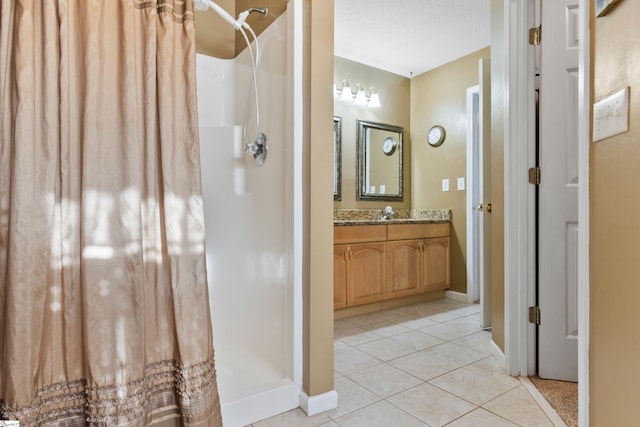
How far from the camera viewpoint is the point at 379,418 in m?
1.46

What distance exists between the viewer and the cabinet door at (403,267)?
10.2ft

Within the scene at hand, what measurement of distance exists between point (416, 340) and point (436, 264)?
1.20m

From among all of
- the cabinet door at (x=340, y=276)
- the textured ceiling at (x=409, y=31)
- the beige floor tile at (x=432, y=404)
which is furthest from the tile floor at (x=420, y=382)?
the textured ceiling at (x=409, y=31)

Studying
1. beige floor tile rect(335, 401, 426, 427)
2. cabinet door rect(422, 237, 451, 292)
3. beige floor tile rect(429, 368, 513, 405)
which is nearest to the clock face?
cabinet door rect(422, 237, 451, 292)

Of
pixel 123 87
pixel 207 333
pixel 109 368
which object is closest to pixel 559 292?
pixel 207 333

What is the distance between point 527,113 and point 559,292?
908 mm

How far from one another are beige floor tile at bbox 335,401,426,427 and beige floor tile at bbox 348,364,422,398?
0.43 ft

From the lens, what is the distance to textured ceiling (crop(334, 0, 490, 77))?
2.70 metres

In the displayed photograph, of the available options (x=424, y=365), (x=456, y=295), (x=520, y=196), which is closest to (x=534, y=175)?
(x=520, y=196)

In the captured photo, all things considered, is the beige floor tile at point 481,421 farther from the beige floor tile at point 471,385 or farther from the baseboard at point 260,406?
the baseboard at point 260,406

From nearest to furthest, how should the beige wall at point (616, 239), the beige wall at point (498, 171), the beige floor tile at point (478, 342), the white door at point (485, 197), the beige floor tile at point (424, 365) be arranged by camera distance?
the beige wall at point (616, 239) < the beige floor tile at point (424, 365) < the beige wall at point (498, 171) < the beige floor tile at point (478, 342) < the white door at point (485, 197)

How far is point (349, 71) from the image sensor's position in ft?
11.7

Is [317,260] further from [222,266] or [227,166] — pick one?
[227,166]

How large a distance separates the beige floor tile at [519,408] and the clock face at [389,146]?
103 inches
